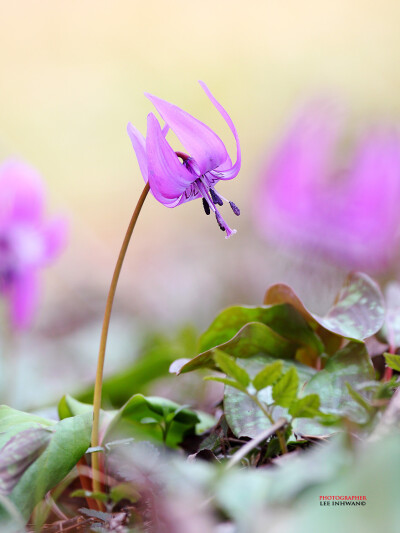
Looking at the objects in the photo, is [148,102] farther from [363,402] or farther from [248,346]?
[363,402]

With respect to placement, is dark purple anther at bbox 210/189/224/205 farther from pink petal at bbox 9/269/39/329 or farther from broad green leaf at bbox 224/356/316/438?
pink petal at bbox 9/269/39/329

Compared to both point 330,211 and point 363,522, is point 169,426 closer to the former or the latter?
point 363,522

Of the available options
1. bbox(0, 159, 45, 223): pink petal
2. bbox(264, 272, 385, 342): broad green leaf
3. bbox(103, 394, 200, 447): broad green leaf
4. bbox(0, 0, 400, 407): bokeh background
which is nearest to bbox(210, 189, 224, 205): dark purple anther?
bbox(264, 272, 385, 342): broad green leaf

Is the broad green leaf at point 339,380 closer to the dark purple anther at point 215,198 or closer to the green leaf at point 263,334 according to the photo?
the green leaf at point 263,334

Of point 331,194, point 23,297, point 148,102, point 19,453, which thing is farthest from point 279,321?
point 148,102

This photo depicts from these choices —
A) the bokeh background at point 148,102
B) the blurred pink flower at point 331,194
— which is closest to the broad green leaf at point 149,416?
the blurred pink flower at point 331,194
